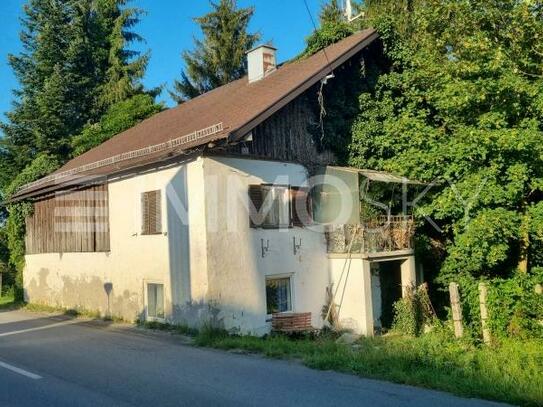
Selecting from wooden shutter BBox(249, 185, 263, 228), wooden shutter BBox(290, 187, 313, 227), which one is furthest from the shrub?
wooden shutter BBox(249, 185, 263, 228)

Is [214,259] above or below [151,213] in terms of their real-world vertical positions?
below

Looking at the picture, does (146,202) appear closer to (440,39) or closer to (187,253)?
(187,253)

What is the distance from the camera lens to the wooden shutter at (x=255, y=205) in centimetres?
1414

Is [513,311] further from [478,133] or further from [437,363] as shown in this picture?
[437,363]

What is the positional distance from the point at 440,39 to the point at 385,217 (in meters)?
5.52

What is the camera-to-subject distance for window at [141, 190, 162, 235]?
14.6 meters

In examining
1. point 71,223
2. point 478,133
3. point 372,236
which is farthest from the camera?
point 71,223

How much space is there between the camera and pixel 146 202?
1509 centimetres

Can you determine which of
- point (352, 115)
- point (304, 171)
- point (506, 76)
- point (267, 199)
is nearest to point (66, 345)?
point (267, 199)

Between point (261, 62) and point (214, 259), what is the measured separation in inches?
393

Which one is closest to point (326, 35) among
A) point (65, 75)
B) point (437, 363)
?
point (437, 363)

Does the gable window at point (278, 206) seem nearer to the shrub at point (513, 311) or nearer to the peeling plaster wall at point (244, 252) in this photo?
the peeling plaster wall at point (244, 252)

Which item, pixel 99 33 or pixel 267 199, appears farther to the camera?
pixel 99 33

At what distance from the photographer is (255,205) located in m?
14.3
